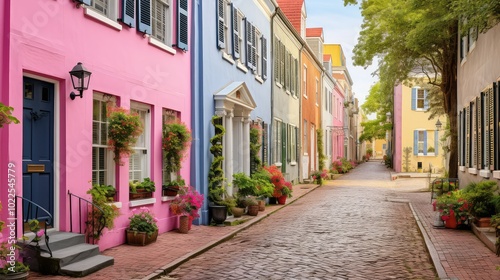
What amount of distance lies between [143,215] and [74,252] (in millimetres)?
2726

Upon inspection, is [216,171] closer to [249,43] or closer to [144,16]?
[144,16]

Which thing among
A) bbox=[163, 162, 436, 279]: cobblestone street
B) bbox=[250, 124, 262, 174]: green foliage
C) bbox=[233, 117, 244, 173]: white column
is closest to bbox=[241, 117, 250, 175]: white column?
bbox=[233, 117, 244, 173]: white column

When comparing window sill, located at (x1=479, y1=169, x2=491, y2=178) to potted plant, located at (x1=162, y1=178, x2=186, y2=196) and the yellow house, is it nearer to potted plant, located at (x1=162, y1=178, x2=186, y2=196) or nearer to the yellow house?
potted plant, located at (x1=162, y1=178, x2=186, y2=196)

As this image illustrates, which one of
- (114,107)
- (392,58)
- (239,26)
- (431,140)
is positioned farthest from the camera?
(431,140)

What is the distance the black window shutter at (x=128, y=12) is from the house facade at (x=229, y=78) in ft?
10.4

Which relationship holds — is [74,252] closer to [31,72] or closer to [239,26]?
[31,72]

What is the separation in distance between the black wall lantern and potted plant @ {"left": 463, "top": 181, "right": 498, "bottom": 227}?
26.9 ft

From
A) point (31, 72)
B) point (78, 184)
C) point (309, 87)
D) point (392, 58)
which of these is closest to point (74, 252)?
point (78, 184)

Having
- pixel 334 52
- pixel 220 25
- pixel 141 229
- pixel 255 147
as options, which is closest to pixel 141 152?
pixel 141 229

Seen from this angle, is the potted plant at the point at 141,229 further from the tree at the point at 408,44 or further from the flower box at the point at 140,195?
the tree at the point at 408,44

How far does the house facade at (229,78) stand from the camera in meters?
14.3

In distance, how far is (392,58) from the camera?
79.2 ft

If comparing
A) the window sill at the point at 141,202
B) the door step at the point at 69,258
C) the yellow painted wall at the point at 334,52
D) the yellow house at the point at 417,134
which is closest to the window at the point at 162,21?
the window sill at the point at 141,202

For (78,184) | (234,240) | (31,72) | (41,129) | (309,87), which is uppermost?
(309,87)
